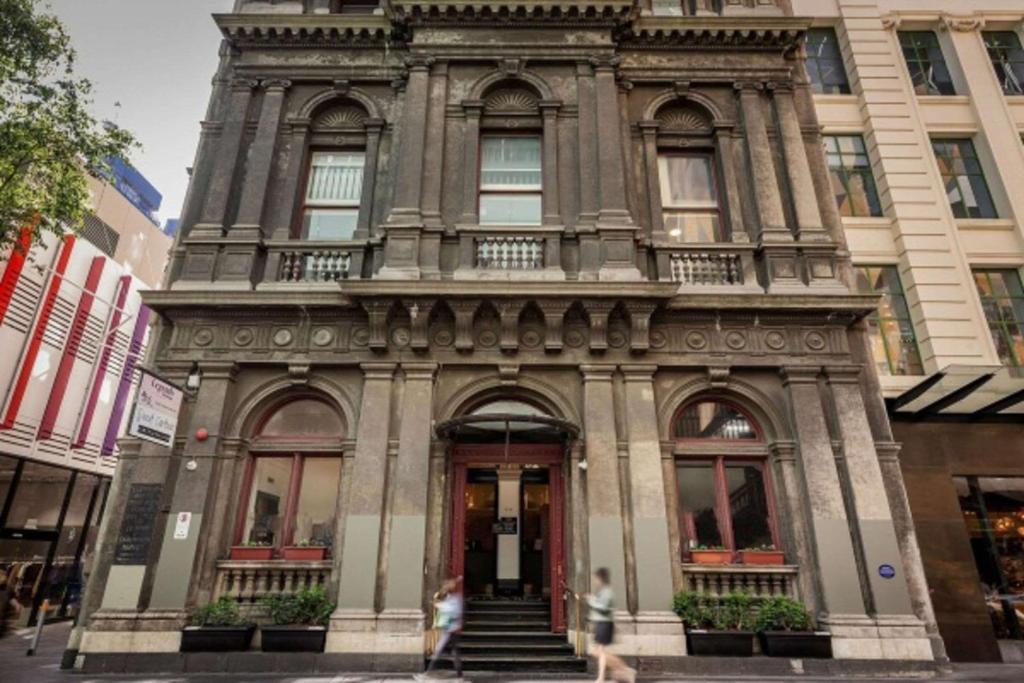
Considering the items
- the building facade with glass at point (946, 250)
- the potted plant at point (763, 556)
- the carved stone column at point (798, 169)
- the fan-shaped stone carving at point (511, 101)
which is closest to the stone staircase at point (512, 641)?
the potted plant at point (763, 556)

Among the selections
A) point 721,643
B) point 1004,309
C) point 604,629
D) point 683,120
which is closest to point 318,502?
point 604,629

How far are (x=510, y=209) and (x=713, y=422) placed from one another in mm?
5986

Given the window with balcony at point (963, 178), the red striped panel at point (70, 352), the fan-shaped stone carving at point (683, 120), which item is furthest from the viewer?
the red striped panel at point (70, 352)

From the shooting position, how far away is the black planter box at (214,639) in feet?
28.7

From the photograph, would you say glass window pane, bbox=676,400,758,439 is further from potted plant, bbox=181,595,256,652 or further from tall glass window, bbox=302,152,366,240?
potted plant, bbox=181,595,256,652

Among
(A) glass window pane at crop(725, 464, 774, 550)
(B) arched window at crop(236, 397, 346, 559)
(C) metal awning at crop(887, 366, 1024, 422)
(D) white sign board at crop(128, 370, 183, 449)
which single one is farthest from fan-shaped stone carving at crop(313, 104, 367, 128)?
(C) metal awning at crop(887, 366, 1024, 422)

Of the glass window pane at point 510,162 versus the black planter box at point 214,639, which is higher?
the glass window pane at point 510,162

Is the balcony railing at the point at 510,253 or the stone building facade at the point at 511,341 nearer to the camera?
the stone building facade at the point at 511,341

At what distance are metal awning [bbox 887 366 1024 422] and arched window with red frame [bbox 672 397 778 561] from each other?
3.43 meters

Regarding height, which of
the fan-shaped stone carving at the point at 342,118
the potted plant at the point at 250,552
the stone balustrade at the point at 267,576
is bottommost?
the stone balustrade at the point at 267,576

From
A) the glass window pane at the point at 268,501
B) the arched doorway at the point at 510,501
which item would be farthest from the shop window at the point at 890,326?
the glass window pane at the point at 268,501

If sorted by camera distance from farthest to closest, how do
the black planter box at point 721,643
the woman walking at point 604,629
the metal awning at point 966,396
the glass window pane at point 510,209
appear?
the glass window pane at point 510,209
the metal awning at point 966,396
the black planter box at point 721,643
the woman walking at point 604,629

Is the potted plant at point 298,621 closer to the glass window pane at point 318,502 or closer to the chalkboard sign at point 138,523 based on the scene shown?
the glass window pane at point 318,502

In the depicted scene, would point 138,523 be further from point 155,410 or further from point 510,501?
point 510,501
